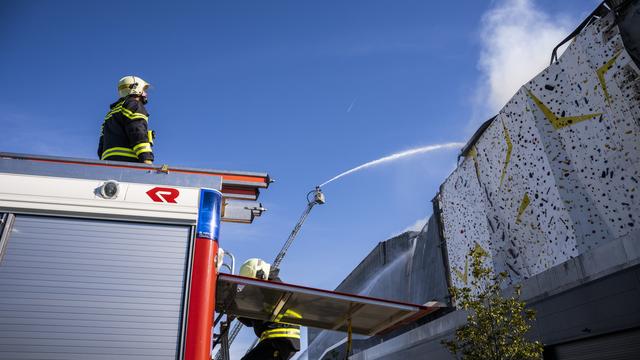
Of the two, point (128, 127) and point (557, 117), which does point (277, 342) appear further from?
point (557, 117)

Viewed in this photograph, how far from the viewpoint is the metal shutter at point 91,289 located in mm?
2980

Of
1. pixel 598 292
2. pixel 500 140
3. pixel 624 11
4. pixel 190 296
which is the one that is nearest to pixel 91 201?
pixel 190 296

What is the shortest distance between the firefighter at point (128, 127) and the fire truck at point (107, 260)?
1.05 m

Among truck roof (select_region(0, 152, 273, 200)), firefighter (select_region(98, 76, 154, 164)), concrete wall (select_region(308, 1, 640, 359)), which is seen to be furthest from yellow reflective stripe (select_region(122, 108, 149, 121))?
concrete wall (select_region(308, 1, 640, 359))

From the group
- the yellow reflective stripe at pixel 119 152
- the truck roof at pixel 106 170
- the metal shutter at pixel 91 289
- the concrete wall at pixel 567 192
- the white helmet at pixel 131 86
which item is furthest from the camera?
the concrete wall at pixel 567 192

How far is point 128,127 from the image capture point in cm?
481

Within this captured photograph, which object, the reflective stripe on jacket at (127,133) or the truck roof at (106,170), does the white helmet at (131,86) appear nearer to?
the reflective stripe on jacket at (127,133)

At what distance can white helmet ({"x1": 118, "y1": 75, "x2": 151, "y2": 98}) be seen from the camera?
518cm

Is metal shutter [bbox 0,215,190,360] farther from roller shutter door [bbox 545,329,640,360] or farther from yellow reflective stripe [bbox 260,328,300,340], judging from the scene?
roller shutter door [bbox 545,329,640,360]

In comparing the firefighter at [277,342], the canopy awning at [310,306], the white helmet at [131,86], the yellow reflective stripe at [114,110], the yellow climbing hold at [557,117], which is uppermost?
the yellow climbing hold at [557,117]

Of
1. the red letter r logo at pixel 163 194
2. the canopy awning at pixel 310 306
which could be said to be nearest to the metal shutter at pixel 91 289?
the red letter r logo at pixel 163 194

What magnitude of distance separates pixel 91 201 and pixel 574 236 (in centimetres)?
599

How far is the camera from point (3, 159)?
3.52 metres

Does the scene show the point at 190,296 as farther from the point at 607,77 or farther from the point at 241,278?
the point at 607,77
